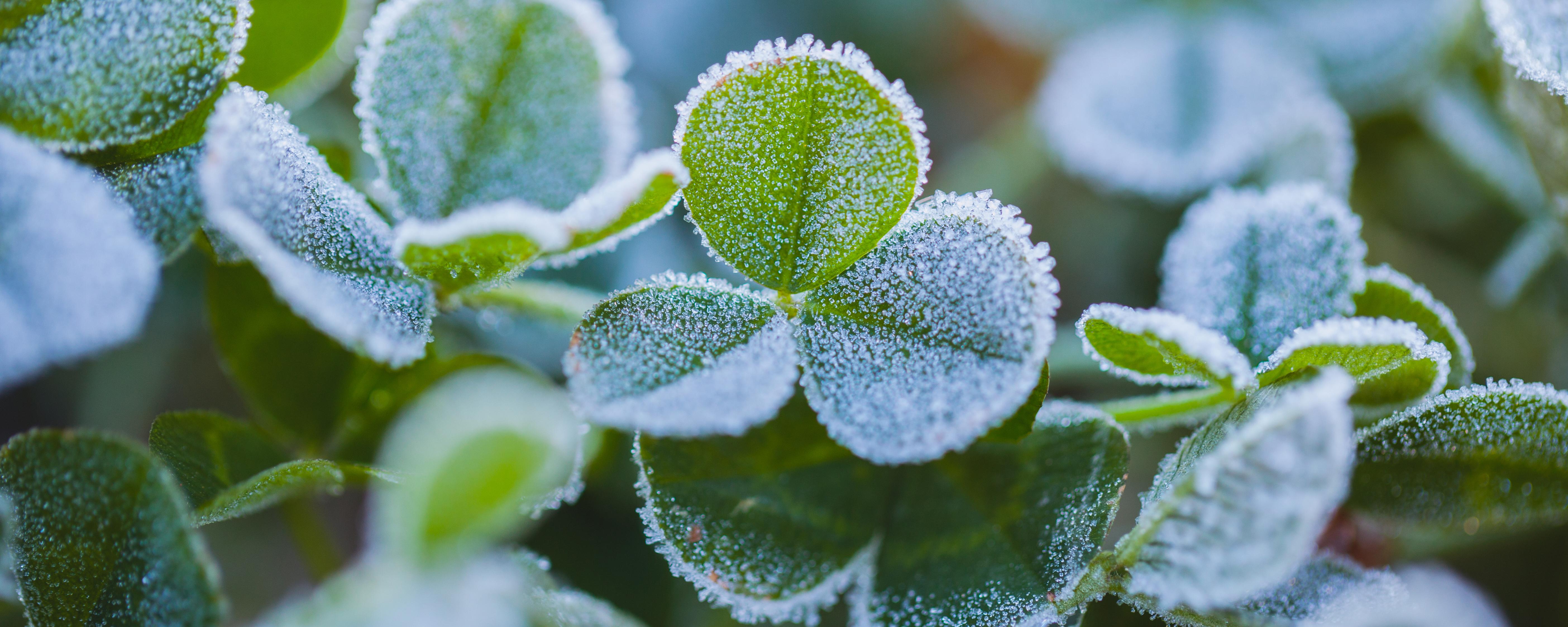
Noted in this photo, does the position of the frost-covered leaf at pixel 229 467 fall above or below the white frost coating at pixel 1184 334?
below

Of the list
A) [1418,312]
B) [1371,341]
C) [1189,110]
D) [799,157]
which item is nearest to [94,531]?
[799,157]

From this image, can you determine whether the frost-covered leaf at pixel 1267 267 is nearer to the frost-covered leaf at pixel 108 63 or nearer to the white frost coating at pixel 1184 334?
the white frost coating at pixel 1184 334

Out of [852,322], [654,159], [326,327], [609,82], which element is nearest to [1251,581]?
[852,322]

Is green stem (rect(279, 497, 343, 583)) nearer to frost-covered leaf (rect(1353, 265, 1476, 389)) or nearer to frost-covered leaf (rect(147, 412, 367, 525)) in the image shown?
frost-covered leaf (rect(147, 412, 367, 525))

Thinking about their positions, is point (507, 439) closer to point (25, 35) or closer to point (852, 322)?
point (852, 322)

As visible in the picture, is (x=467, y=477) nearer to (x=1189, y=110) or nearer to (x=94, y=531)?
(x=94, y=531)

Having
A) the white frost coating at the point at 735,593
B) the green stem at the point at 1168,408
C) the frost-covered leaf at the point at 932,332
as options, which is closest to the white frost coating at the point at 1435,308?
the green stem at the point at 1168,408
